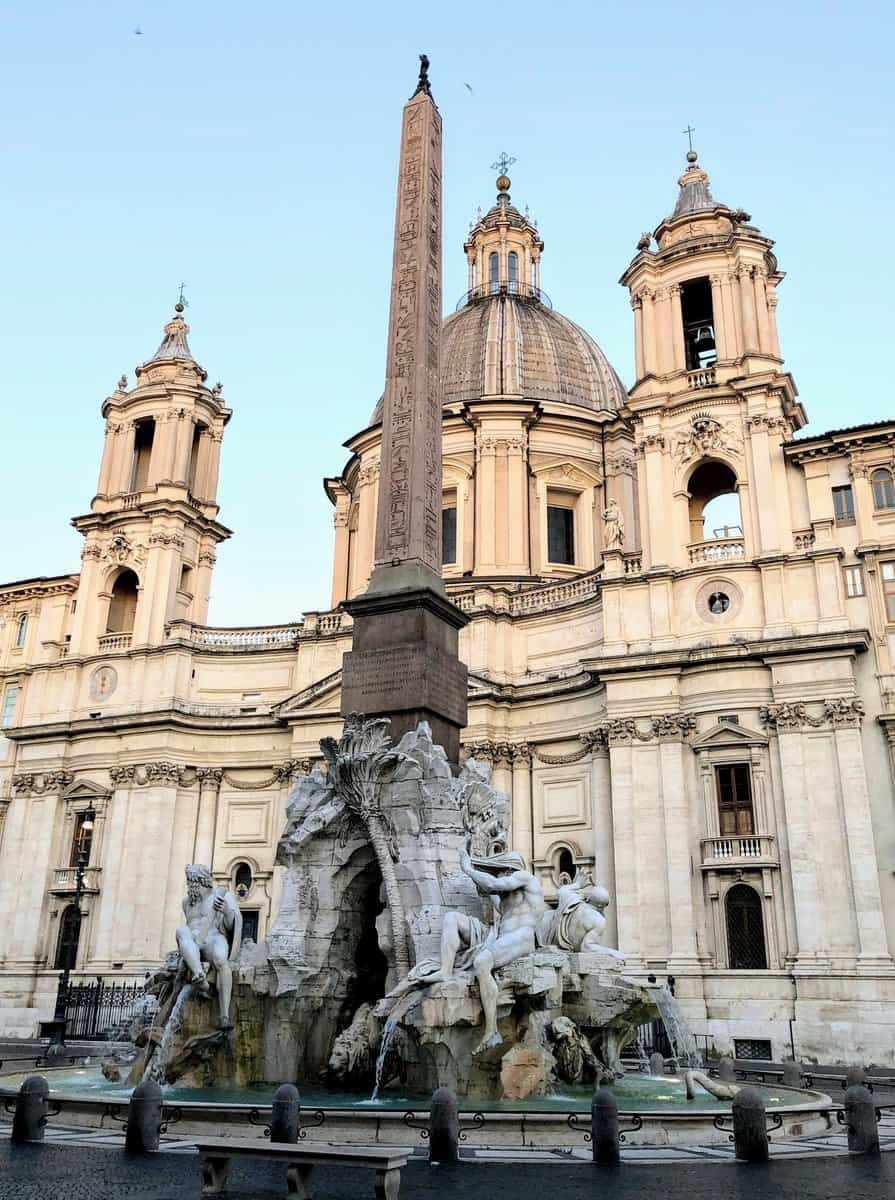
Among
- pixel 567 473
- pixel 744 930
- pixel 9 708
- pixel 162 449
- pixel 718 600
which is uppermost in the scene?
pixel 162 449

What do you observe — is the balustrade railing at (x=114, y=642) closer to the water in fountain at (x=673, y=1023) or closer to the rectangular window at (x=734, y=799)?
the rectangular window at (x=734, y=799)

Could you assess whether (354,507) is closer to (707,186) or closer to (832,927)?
(707,186)

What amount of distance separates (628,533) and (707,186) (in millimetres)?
12550

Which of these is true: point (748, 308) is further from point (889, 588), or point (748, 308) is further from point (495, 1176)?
point (495, 1176)

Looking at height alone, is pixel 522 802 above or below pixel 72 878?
above

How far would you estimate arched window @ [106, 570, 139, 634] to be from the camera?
4291 centimetres

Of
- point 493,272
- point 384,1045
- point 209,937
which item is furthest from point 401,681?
point 493,272

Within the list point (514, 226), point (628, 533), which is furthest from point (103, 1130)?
point (514, 226)

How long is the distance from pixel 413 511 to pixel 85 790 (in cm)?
2607

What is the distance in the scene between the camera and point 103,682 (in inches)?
1592

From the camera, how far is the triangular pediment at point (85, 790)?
38625 mm

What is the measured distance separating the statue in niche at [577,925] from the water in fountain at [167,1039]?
4.99 m

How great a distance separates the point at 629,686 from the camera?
31719 mm

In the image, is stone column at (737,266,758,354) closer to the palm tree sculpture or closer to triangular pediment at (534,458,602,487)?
triangular pediment at (534,458,602,487)
